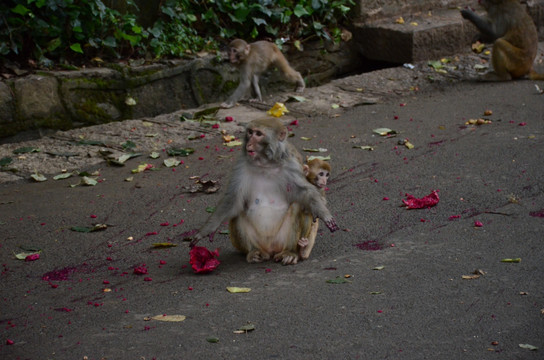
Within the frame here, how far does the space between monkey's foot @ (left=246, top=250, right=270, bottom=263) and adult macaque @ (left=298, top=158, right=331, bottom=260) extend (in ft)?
0.84

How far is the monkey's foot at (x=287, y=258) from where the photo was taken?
17.6 feet

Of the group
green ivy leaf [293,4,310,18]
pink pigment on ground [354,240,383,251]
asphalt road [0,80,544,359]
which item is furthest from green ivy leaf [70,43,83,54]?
pink pigment on ground [354,240,383,251]

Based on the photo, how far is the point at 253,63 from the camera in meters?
10.6

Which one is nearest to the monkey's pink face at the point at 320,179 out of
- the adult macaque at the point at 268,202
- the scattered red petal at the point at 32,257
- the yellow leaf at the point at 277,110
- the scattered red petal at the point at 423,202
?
the adult macaque at the point at 268,202

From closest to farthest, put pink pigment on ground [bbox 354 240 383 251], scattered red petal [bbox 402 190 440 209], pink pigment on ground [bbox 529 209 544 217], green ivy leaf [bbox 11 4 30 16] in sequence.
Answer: pink pigment on ground [bbox 354 240 383 251] < pink pigment on ground [bbox 529 209 544 217] < scattered red petal [bbox 402 190 440 209] < green ivy leaf [bbox 11 4 30 16]

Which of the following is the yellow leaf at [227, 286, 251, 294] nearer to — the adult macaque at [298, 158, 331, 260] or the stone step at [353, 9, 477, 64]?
the adult macaque at [298, 158, 331, 260]

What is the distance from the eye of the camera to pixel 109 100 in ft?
32.1

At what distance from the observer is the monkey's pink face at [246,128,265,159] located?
5.14 metres

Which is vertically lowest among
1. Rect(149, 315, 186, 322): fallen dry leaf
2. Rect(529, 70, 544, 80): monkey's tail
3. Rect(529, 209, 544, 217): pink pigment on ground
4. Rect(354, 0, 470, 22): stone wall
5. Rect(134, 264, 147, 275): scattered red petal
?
Rect(529, 70, 544, 80): monkey's tail

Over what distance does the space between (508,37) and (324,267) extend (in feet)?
24.7

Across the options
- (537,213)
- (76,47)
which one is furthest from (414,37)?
(537,213)

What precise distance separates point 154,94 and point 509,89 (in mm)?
4980

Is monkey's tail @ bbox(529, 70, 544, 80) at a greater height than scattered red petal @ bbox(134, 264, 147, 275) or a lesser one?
lesser

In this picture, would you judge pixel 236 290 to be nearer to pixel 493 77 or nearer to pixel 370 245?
pixel 370 245
